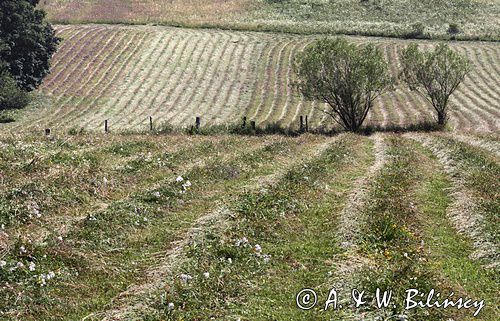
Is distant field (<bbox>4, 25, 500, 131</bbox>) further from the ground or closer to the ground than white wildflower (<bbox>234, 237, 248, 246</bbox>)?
closer to the ground

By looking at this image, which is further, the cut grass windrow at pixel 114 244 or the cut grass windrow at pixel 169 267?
the cut grass windrow at pixel 114 244

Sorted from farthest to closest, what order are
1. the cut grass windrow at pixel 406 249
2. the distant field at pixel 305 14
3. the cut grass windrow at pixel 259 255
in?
the distant field at pixel 305 14, the cut grass windrow at pixel 259 255, the cut grass windrow at pixel 406 249

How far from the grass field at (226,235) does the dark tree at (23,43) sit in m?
48.3

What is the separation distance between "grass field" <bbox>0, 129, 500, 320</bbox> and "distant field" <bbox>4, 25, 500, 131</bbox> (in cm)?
3425

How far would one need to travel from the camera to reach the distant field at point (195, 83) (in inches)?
2255

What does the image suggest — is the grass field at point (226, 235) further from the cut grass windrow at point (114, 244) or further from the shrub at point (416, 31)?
the shrub at point (416, 31)

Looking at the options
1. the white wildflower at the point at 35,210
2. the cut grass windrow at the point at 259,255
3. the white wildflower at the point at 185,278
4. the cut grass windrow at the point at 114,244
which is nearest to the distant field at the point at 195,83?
the cut grass windrow at the point at 259,255

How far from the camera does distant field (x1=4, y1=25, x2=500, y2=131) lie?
5728cm

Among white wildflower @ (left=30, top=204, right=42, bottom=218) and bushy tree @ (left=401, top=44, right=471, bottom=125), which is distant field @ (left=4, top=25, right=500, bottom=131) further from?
white wildflower @ (left=30, top=204, right=42, bottom=218)

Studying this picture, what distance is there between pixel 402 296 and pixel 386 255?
197 cm

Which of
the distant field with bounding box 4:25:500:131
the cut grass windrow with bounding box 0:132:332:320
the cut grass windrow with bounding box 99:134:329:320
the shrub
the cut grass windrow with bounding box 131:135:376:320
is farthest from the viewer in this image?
the shrub

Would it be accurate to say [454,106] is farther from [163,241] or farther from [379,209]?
[163,241]

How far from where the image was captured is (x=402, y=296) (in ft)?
31.8

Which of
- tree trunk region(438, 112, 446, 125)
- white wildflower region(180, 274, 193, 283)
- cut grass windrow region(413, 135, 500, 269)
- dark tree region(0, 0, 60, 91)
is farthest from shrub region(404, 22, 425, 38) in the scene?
white wildflower region(180, 274, 193, 283)
